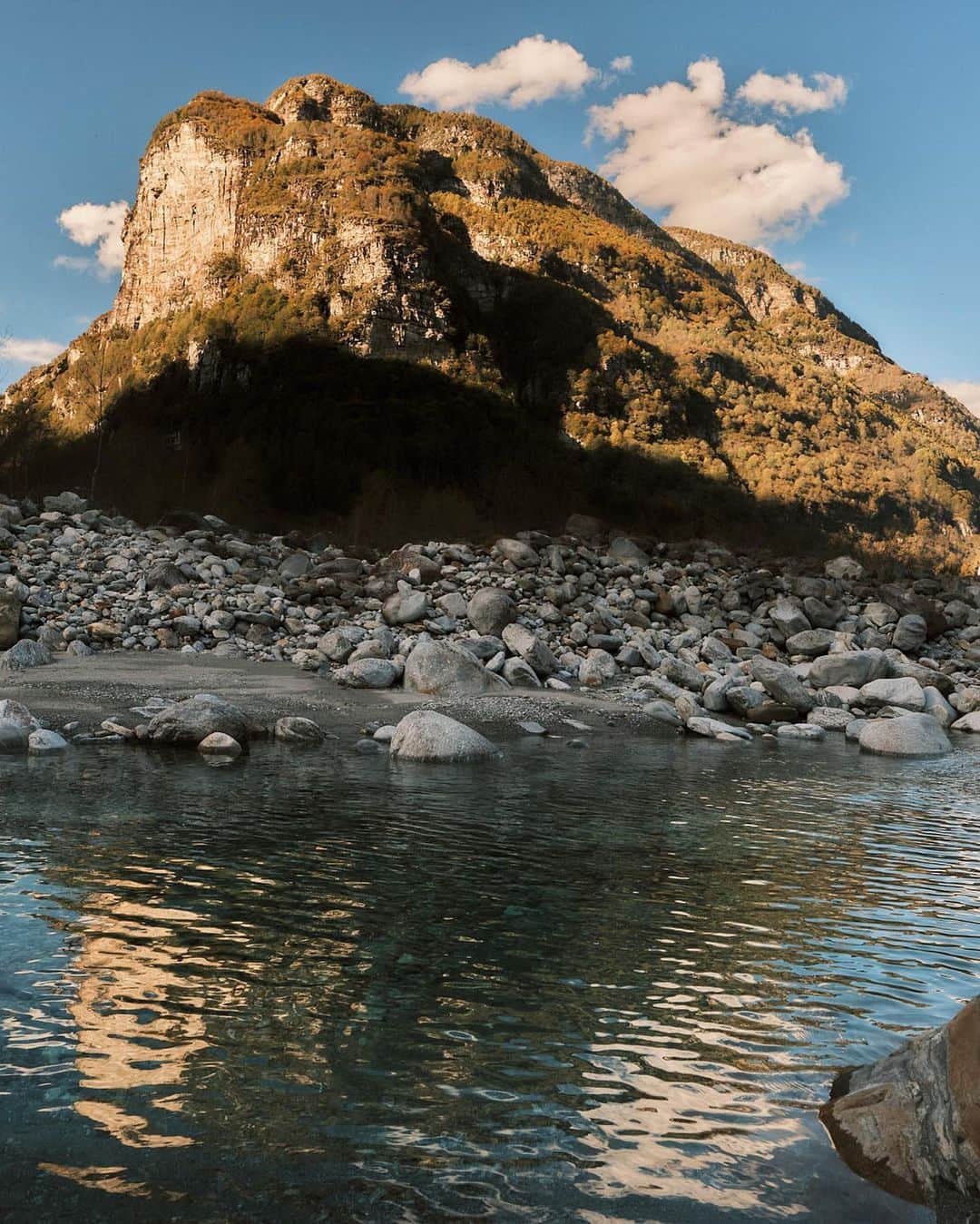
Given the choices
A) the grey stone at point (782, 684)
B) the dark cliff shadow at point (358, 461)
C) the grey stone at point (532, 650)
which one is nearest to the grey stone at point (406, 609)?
the grey stone at point (532, 650)

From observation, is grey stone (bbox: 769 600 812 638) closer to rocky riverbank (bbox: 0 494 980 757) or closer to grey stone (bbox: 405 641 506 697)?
rocky riverbank (bbox: 0 494 980 757)

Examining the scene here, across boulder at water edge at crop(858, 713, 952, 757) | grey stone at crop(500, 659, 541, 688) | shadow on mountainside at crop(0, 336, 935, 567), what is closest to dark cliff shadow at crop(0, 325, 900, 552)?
shadow on mountainside at crop(0, 336, 935, 567)

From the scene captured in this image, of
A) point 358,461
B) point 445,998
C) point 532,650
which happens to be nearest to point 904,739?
point 532,650

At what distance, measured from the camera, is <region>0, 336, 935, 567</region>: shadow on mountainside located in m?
30.3

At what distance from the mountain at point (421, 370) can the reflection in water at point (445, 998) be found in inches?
874

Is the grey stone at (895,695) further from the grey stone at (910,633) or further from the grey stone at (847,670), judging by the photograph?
the grey stone at (910,633)

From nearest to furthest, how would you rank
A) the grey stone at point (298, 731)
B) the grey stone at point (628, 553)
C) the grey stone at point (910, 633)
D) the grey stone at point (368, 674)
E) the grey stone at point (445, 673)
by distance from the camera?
the grey stone at point (298, 731), the grey stone at point (445, 673), the grey stone at point (368, 674), the grey stone at point (910, 633), the grey stone at point (628, 553)

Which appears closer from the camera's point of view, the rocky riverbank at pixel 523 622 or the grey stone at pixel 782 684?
the rocky riverbank at pixel 523 622

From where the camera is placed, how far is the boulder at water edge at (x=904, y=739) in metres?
12.6

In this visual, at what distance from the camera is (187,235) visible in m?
68.6

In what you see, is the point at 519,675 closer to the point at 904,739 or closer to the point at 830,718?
the point at 830,718

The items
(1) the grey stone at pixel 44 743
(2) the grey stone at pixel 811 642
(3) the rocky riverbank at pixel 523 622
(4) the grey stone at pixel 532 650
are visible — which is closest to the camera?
(1) the grey stone at pixel 44 743

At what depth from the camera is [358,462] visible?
3909 cm

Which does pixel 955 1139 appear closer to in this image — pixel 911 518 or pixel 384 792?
pixel 384 792
